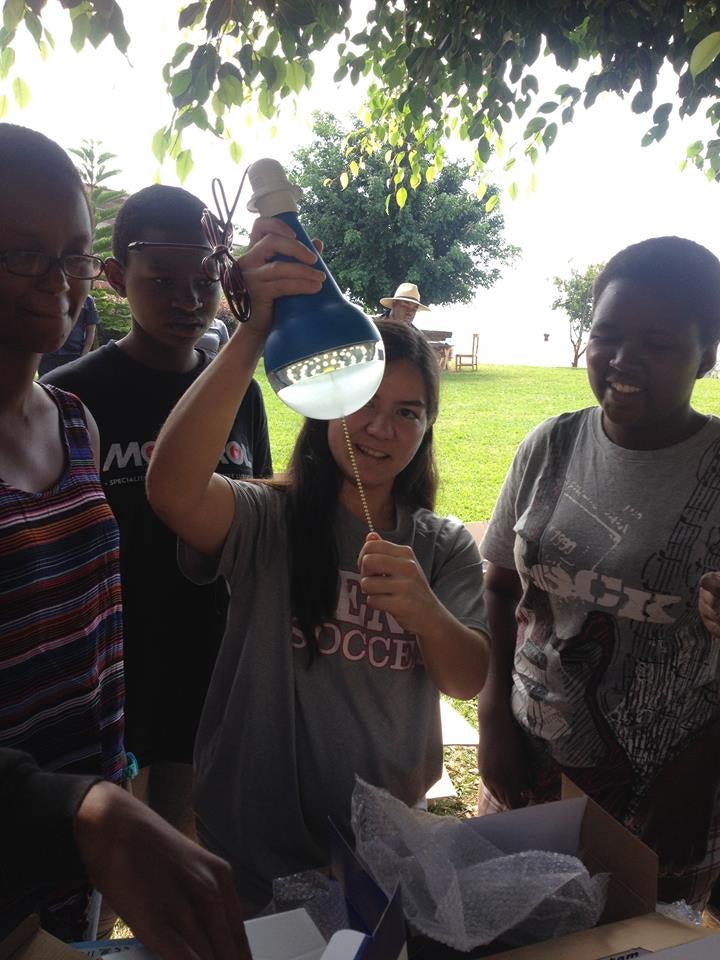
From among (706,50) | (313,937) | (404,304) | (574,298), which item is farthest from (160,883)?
(574,298)

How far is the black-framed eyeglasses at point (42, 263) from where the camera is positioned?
0.95m

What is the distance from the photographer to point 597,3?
1799mm

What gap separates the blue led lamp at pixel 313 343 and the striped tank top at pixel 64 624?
435 millimetres

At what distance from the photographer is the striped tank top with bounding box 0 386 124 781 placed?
36.4 inches

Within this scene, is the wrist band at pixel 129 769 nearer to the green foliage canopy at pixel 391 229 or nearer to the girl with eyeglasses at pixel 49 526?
the girl with eyeglasses at pixel 49 526

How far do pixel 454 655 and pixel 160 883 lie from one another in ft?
2.07

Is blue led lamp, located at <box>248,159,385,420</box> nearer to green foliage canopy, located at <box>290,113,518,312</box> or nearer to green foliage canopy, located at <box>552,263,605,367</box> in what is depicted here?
green foliage canopy, located at <box>290,113,518,312</box>

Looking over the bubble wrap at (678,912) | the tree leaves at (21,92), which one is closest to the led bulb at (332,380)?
the bubble wrap at (678,912)

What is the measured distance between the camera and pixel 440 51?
202 cm

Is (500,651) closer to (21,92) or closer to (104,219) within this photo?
(21,92)

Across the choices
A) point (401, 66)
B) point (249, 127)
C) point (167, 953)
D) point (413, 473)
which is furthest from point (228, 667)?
point (401, 66)

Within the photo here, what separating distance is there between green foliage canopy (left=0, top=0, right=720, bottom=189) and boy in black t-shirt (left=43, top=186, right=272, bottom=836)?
0.27 meters

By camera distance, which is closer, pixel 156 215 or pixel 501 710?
pixel 501 710

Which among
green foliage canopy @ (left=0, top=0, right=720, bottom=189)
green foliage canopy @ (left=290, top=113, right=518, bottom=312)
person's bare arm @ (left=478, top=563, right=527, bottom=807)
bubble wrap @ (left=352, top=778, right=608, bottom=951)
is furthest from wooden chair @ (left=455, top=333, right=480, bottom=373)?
bubble wrap @ (left=352, top=778, right=608, bottom=951)
